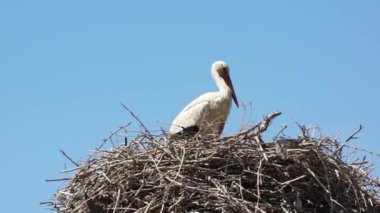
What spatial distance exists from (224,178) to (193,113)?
8.81ft

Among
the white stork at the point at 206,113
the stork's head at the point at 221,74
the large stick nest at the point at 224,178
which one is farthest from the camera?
the stork's head at the point at 221,74

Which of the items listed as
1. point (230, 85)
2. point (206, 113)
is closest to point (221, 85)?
point (230, 85)

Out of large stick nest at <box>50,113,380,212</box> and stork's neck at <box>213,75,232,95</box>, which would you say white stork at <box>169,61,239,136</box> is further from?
large stick nest at <box>50,113,380,212</box>

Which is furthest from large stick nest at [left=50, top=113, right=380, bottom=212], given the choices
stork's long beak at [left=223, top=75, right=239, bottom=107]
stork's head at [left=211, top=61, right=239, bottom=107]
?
stork's head at [left=211, top=61, right=239, bottom=107]

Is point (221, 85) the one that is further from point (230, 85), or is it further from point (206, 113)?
point (206, 113)

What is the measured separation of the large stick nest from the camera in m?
7.50

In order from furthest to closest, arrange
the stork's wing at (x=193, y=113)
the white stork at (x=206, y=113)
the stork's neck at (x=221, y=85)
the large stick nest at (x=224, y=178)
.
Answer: the stork's neck at (x=221, y=85), the stork's wing at (x=193, y=113), the white stork at (x=206, y=113), the large stick nest at (x=224, y=178)

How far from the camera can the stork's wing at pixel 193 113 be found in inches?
402

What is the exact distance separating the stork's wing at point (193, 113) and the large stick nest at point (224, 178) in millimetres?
2100

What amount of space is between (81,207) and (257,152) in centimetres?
135

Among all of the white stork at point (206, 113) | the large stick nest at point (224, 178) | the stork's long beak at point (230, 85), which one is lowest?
the large stick nest at point (224, 178)

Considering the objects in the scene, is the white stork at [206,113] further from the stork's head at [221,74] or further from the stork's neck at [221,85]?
the stork's head at [221,74]

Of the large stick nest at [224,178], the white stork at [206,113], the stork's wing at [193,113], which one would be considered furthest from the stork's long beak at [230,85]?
the large stick nest at [224,178]

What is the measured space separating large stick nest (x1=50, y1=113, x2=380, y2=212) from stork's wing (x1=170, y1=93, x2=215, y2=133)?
2.10 meters
